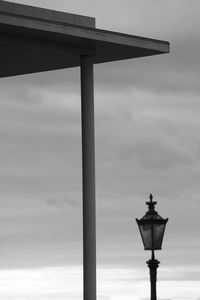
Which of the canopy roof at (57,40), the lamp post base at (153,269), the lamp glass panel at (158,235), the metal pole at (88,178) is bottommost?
the lamp post base at (153,269)

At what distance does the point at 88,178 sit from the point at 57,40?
6.41 metres

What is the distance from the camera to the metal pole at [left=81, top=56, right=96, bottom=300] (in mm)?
43844

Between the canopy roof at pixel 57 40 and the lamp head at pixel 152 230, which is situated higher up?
the canopy roof at pixel 57 40

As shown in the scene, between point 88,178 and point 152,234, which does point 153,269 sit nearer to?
point 152,234

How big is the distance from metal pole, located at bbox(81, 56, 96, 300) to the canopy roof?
4.28 feet

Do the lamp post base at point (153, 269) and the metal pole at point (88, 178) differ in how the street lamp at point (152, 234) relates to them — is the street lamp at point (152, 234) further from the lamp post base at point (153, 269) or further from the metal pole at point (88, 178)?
the metal pole at point (88, 178)

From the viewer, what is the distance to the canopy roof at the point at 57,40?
4103 cm

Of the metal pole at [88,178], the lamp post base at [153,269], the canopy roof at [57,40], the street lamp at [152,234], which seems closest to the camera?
the lamp post base at [153,269]

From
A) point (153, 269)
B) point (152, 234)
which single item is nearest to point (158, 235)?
point (152, 234)

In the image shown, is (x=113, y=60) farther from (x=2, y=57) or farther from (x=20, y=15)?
(x=20, y=15)

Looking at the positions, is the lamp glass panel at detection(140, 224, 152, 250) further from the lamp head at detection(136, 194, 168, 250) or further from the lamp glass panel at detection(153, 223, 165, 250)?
the lamp glass panel at detection(153, 223, 165, 250)

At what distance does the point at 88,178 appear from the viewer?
148 ft

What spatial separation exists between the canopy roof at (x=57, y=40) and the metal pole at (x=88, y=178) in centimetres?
130

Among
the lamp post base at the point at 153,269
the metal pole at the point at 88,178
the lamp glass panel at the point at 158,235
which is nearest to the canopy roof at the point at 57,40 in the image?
the metal pole at the point at 88,178
